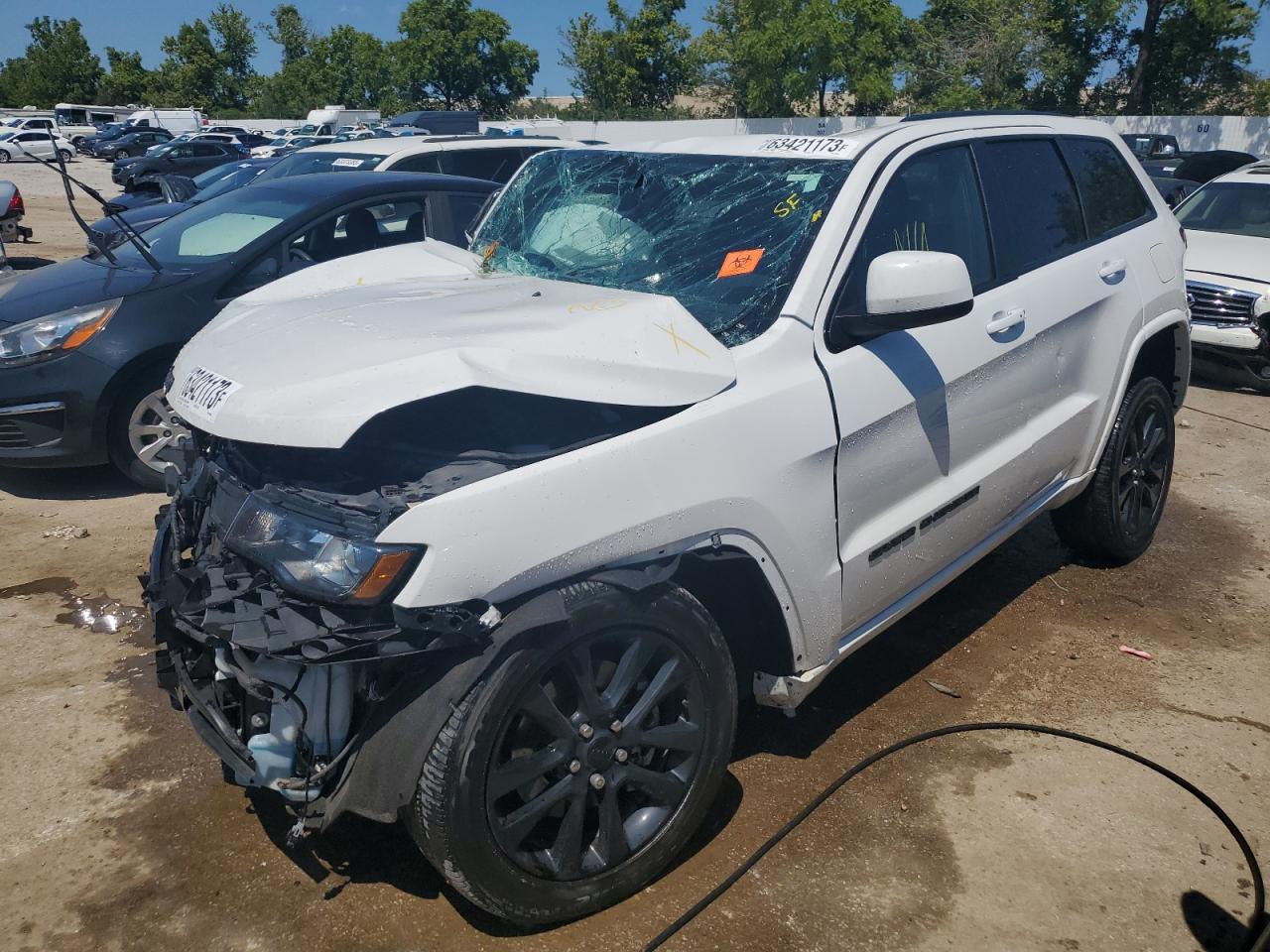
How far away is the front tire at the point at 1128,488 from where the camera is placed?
456 centimetres

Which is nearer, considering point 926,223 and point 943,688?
point 926,223

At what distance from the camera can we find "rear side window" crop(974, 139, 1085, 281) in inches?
150

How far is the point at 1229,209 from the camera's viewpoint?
9.76m

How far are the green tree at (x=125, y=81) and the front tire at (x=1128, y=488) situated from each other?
95781 millimetres

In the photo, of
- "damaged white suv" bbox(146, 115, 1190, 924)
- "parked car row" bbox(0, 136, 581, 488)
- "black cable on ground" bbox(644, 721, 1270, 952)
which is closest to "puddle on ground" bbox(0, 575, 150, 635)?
"parked car row" bbox(0, 136, 581, 488)

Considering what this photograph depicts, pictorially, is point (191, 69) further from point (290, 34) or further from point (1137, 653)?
point (1137, 653)

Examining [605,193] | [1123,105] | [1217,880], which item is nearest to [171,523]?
[605,193]

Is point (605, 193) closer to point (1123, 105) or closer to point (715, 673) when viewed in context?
point (715, 673)

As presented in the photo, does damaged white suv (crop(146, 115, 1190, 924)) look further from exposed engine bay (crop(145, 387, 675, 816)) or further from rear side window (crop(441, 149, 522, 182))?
rear side window (crop(441, 149, 522, 182))

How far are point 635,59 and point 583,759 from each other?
60.5 meters

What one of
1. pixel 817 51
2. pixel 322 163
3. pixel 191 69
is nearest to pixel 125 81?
pixel 191 69

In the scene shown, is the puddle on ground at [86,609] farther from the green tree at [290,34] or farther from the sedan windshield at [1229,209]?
the green tree at [290,34]

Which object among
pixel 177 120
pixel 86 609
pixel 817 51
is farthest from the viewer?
pixel 177 120

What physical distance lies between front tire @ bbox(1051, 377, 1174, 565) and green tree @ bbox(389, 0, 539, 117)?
2728 inches
